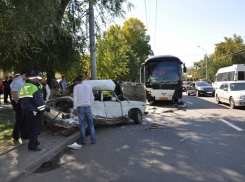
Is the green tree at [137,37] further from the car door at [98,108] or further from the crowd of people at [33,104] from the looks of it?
the crowd of people at [33,104]

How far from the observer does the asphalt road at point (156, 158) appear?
409 cm

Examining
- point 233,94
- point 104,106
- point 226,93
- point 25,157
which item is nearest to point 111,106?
point 104,106

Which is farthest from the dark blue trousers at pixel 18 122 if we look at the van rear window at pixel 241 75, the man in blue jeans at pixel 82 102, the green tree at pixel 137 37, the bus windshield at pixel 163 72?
the green tree at pixel 137 37

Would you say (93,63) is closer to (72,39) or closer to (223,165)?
(72,39)

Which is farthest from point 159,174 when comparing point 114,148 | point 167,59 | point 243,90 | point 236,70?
point 236,70

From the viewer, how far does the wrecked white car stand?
759cm

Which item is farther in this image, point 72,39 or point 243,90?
point 243,90

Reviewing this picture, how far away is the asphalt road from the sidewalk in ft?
0.54

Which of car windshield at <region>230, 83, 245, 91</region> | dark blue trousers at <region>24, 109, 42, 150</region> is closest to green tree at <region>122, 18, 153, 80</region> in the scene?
car windshield at <region>230, 83, 245, 91</region>

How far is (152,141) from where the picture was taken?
6461mm

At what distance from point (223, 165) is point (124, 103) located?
478 centimetres

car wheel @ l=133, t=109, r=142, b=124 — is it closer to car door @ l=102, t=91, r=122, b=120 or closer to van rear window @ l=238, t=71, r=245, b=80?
car door @ l=102, t=91, r=122, b=120

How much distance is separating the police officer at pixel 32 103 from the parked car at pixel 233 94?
1058 centimetres

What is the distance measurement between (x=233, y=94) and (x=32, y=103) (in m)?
11.2
